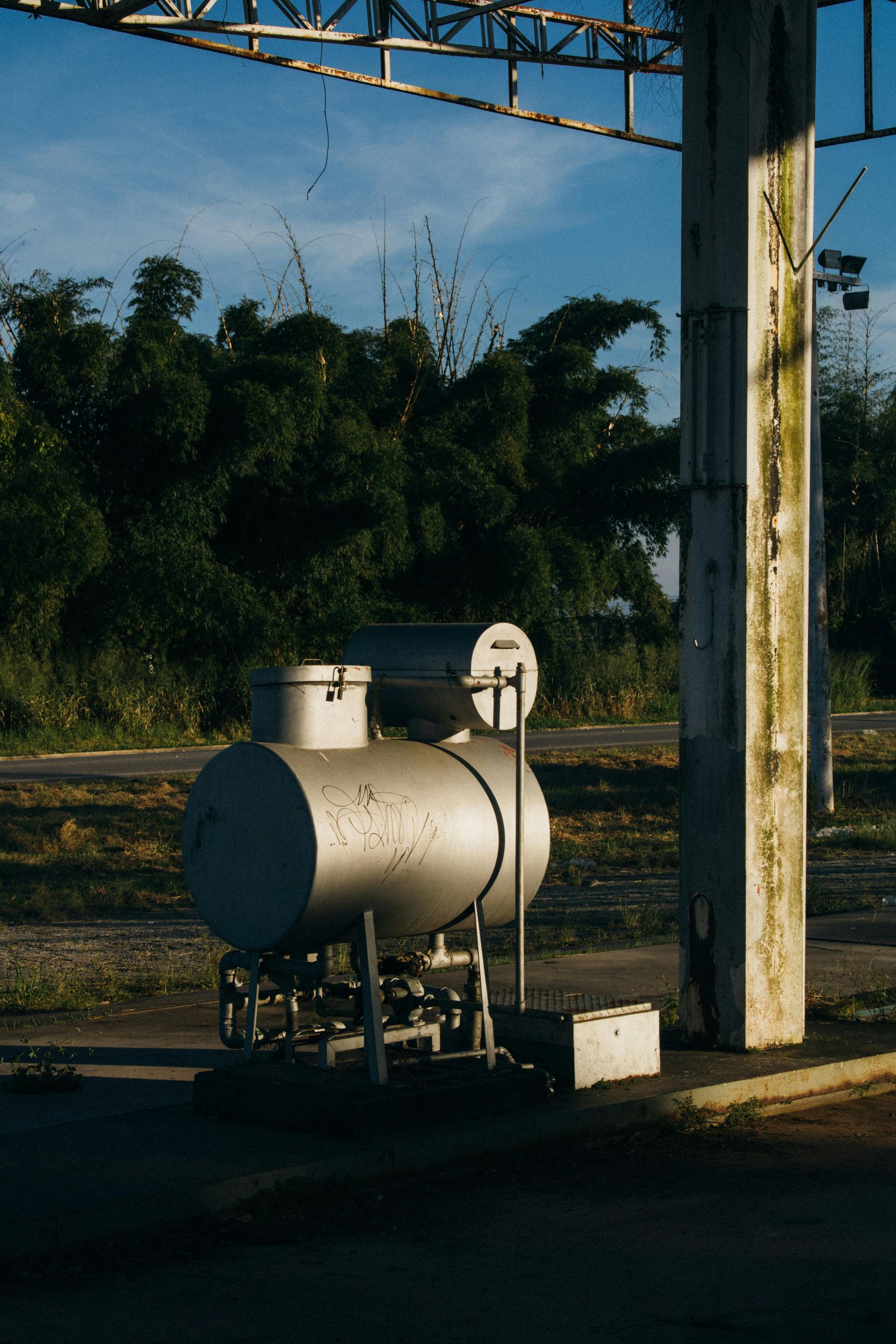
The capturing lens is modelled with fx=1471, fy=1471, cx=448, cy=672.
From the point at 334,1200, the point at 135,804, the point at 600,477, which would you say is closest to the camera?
the point at 334,1200

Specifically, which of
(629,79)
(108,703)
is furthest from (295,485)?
(629,79)

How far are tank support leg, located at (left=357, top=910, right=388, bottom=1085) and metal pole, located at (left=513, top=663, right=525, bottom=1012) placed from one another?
2.41ft

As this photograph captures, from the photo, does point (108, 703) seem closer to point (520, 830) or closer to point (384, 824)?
point (520, 830)

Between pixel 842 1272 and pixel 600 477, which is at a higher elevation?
pixel 600 477

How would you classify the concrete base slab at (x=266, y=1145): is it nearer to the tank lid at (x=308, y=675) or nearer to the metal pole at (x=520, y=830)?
the metal pole at (x=520, y=830)

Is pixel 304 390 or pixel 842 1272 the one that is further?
pixel 304 390

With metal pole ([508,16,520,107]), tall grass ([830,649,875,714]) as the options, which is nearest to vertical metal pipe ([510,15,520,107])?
metal pole ([508,16,520,107])

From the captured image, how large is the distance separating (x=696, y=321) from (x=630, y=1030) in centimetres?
330

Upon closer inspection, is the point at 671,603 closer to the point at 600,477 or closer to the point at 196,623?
the point at 600,477

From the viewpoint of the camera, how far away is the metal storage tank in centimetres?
563

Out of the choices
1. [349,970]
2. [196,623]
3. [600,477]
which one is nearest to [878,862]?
[349,970]

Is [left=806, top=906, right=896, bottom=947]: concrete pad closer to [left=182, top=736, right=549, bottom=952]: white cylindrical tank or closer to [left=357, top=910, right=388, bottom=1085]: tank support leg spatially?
[left=182, top=736, right=549, bottom=952]: white cylindrical tank

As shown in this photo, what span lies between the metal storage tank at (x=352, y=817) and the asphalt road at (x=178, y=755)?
11.5 meters

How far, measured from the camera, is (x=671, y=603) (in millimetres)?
39875
